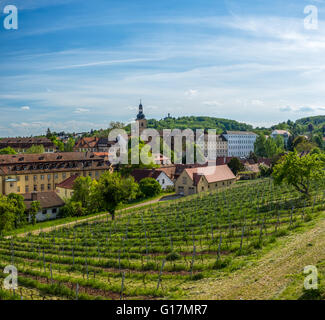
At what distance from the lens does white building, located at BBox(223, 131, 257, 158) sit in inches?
5773

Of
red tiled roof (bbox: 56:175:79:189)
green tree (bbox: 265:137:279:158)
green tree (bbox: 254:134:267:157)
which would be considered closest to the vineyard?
red tiled roof (bbox: 56:175:79:189)

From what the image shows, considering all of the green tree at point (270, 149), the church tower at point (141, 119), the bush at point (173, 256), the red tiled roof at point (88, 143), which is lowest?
the bush at point (173, 256)

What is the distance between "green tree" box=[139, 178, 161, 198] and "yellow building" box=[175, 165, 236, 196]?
14.9 feet

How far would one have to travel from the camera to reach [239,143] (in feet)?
495

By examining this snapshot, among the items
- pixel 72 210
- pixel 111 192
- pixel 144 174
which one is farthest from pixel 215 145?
pixel 111 192

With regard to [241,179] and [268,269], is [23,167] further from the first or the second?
[268,269]

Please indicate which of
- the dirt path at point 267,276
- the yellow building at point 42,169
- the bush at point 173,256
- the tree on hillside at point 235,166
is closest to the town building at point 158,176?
the yellow building at point 42,169

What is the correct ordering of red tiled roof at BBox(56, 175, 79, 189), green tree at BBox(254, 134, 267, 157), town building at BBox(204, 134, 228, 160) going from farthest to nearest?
town building at BBox(204, 134, 228, 160), green tree at BBox(254, 134, 267, 157), red tiled roof at BBox(56, 175, 79, 189)

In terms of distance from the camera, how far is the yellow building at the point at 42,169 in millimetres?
53844

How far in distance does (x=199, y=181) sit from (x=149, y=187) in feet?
28.0

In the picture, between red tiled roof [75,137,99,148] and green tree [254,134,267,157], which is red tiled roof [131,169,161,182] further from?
green tree [254,134,267,157]

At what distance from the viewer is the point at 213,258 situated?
18.2 m

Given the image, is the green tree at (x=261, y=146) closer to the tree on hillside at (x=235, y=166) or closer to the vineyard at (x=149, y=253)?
the tree on hillside at (x=235, y=166)

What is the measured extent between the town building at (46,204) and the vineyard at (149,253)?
11242mm
